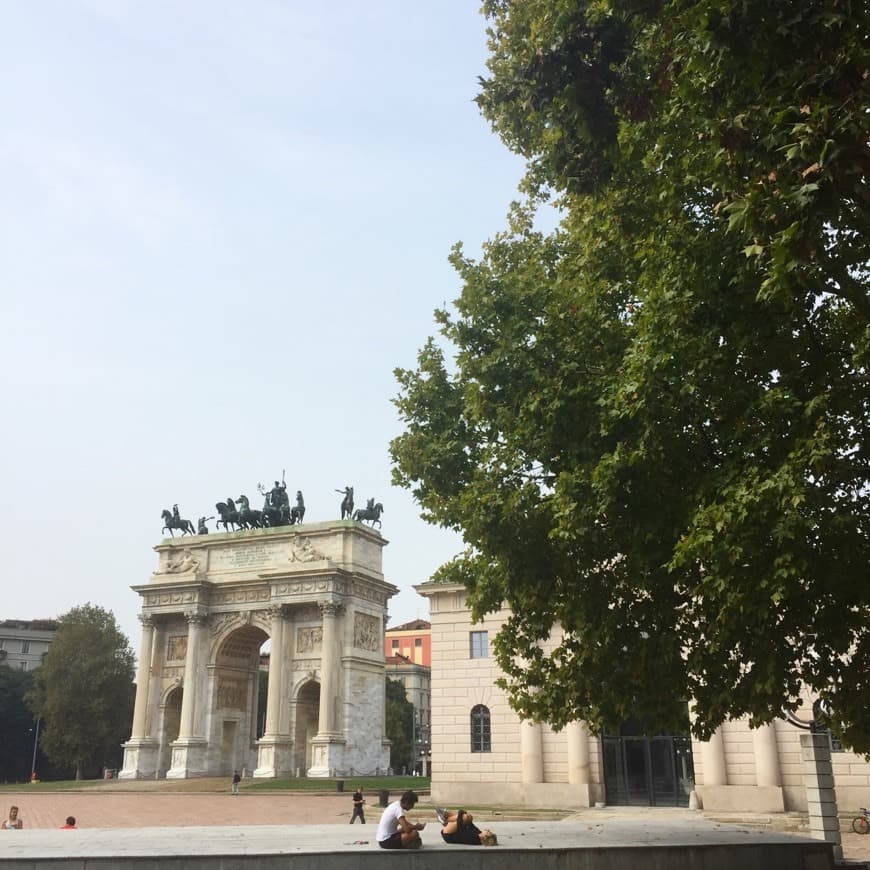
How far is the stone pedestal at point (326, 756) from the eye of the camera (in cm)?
5384

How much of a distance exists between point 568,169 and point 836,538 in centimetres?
772

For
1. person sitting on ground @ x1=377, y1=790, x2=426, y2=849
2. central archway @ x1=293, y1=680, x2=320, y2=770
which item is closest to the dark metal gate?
person sitting on ground @ x1=377, y1=790, x2=426, y2=849

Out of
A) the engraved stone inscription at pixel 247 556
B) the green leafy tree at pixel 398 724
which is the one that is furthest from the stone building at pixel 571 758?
the green leafy tree at pixel 398 724

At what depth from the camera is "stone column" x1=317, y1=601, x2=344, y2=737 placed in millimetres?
55625

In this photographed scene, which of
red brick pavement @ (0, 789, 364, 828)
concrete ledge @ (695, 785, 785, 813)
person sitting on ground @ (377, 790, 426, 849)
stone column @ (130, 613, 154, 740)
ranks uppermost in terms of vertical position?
stone column @ (130, 613, 154, 740)

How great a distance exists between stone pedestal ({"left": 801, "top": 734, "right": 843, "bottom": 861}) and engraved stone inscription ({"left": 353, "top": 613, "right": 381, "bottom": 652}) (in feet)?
142

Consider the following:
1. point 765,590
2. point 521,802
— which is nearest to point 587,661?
point 765,590

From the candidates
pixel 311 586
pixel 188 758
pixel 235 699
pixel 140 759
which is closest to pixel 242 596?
pixel 311 586

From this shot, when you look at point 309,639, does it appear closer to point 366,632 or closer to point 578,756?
point 366,632

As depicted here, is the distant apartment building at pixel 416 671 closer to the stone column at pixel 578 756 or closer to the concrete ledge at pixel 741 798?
the stone column at pixel 578 756

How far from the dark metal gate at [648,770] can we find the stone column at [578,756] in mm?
946

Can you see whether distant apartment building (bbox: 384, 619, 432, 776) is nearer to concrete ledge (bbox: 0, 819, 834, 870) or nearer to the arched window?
the arched window

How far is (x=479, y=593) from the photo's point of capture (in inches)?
599

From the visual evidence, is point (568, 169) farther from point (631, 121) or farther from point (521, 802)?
point (521, 802)
